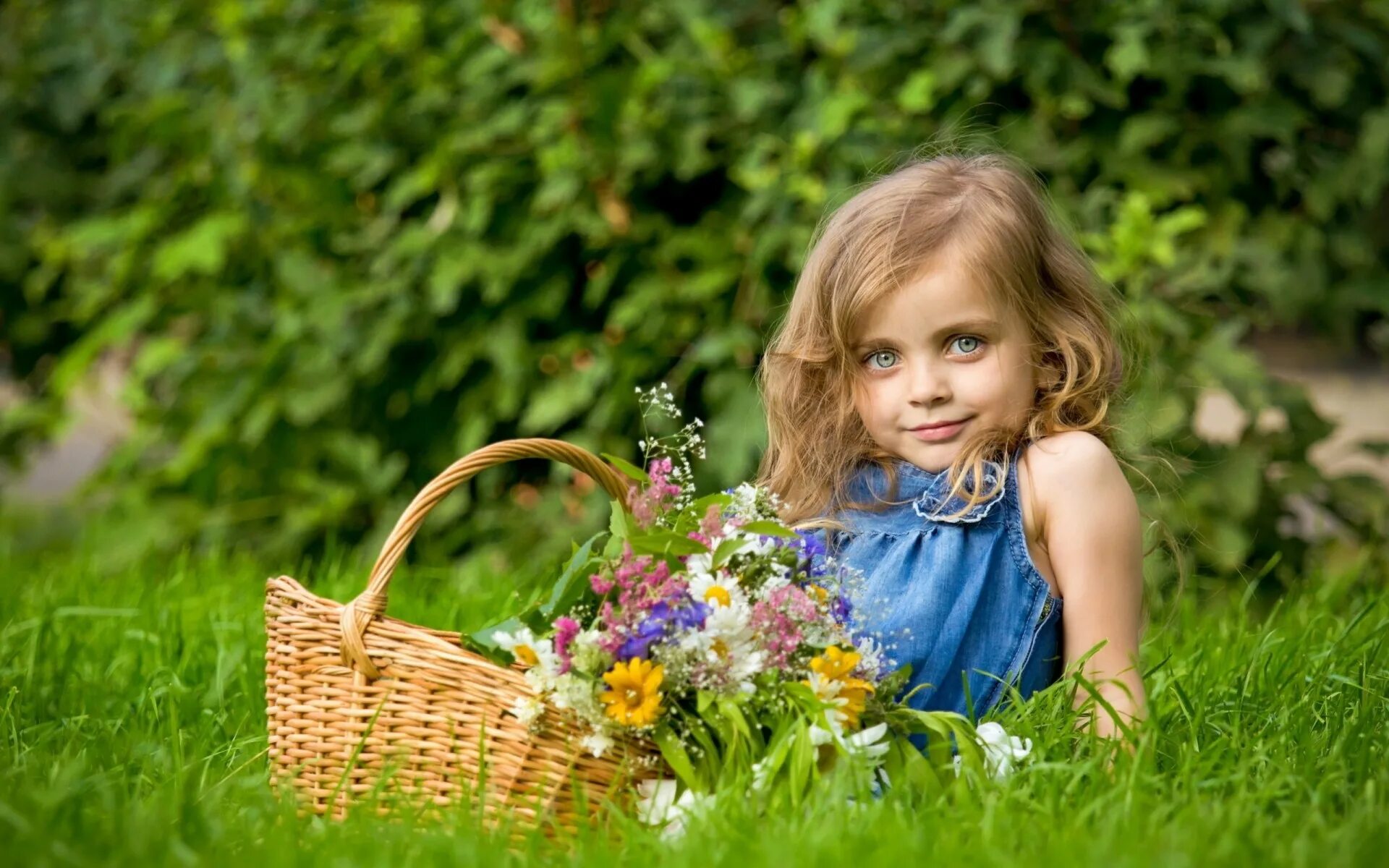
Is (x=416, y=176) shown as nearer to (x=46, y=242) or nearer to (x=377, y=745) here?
(x=46, y=242)

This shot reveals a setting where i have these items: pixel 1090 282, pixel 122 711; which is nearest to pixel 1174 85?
pixel 1090 282

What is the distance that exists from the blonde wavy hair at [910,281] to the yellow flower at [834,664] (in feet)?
1.43

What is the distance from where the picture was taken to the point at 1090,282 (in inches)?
92.4

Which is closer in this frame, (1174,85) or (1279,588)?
(1174,85)

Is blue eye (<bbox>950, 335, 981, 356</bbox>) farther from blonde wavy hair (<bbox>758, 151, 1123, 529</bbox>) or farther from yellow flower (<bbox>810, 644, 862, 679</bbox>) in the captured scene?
yellow flower (<bbox>810, 644, 862, 679</bbox>)

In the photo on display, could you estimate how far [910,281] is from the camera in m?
2.20

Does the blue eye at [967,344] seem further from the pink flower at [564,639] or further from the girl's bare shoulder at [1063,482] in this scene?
the pink flower at [564,639]

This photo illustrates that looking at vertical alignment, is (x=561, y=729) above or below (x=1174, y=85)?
below

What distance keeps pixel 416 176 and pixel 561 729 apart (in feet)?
7.27

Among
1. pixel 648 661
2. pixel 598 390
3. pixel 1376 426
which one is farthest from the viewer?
pixel 1376 426

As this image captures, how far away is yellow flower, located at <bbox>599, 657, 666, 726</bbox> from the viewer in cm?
173

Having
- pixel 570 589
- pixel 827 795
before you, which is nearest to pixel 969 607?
pixel 827 795

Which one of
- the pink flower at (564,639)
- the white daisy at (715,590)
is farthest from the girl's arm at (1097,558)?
the pink flower at (564,639)

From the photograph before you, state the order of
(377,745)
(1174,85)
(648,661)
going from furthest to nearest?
(1174,85)
(377,745)
(648,661)
